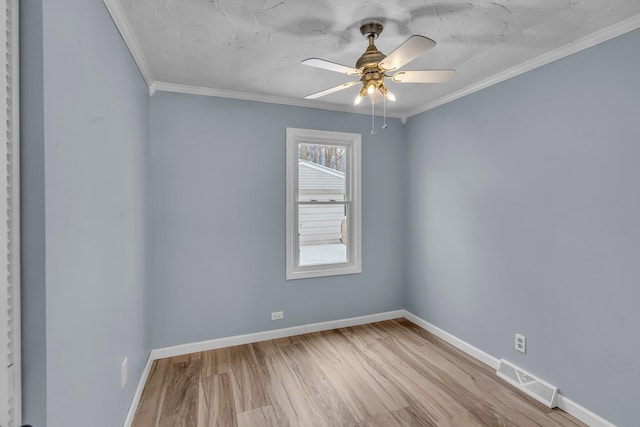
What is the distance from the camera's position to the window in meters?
3.35

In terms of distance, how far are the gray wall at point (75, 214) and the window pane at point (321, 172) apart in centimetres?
180

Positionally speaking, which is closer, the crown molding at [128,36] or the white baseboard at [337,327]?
the crown molding at [128,36]

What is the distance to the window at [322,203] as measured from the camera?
11.0 ft

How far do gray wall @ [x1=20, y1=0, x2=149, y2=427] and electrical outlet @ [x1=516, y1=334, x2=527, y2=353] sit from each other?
2886mm

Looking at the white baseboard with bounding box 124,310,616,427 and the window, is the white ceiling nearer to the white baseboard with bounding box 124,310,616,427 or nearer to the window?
the window

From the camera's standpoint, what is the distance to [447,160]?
323 centimetres

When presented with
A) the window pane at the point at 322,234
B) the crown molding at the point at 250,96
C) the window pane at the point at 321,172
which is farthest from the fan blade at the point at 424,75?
the window pane at the point at 322,234

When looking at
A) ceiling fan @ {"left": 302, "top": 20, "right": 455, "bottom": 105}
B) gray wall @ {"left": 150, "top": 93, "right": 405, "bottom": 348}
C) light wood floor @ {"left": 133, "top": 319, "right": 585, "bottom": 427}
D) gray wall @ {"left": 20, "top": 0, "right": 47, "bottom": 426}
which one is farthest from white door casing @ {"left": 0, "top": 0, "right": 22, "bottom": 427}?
gray wall @ {"left": 150, "top": 93, "right": 405, "bottom": 348}

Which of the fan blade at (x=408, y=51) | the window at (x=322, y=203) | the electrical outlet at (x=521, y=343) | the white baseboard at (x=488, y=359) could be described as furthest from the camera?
the window at (x=322, y=203)

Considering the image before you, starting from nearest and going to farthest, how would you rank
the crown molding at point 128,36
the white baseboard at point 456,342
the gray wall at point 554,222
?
the crown molding at point 128,36, the gray wall at point 554,222, the white baseboard at point 456,342

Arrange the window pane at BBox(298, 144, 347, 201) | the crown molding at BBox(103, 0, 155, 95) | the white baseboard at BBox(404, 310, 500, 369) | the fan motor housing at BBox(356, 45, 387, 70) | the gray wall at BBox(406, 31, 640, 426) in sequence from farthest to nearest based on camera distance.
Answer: the window pane at BBox(298, 144, 347, 201), the white baseboard at BBox(404, 310, 500, 369), the gray wall at BBox(406, 31, 640, 426), the fan motor housing at BBox(356, 45, 387, 70), the crown molding at BBox(103, 0, 155, 95)

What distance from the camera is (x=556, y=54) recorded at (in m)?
2.20

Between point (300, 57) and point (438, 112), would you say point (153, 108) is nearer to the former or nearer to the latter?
point (300, 57)

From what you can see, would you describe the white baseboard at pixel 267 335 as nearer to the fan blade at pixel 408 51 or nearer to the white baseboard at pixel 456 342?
the white baseboard at pixel 456 342
